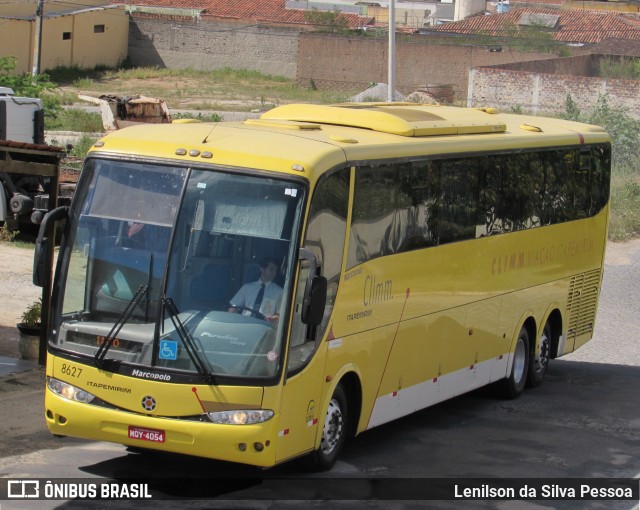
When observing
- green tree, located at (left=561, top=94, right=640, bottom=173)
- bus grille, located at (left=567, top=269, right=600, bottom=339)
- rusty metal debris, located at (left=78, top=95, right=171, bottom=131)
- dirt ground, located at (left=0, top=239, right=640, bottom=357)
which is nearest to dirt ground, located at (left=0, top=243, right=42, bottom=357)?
dirt ground, located at (left=0, top=239, right=640, bottom=357)

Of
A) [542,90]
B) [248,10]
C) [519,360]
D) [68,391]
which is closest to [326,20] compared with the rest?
[248,10]

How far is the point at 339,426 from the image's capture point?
10234mm

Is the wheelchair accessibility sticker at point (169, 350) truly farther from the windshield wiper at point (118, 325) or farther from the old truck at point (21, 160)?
the old truck at point (21, 160)

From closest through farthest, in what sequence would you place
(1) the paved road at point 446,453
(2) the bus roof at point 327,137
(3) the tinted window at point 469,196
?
(2) the bus roof at point 327,137, (1) the paved road at point 446,453, (3) the tinted window at point 469,196

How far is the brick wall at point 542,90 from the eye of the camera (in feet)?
158

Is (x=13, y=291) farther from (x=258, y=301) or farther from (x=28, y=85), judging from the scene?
(x=28, y=85)

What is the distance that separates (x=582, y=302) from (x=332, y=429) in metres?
7.21

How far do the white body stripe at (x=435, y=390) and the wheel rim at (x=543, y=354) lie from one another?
134 centimetres

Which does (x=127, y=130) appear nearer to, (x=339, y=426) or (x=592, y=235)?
(x=339, y=426)

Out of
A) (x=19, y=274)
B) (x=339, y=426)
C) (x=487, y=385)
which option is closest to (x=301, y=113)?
(x=339, y=426)

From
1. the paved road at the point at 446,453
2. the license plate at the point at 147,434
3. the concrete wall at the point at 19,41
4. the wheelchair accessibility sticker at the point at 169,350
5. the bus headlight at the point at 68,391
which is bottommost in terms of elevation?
the paved road at the point at 446,453

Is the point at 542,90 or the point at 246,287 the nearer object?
the point at 246,287

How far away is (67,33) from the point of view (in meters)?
65.4

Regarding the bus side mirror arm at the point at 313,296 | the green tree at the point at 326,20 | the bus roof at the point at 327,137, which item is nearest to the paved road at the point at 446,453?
the bus side mirror arm at the point at 313,296
